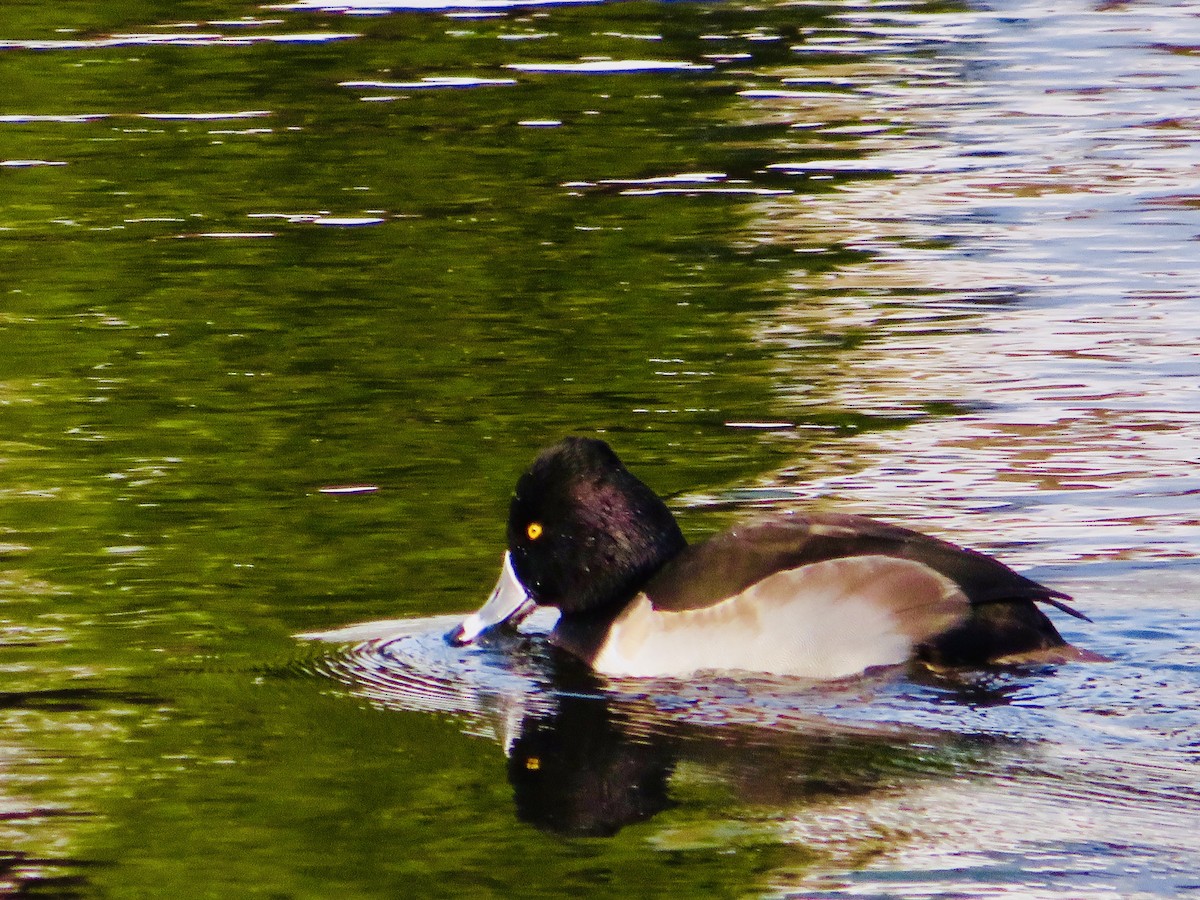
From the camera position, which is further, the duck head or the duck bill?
the duck head

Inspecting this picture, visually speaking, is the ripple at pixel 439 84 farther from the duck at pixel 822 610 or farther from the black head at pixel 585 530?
the duck at pixel 822 610

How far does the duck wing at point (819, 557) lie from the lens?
24.4 feet

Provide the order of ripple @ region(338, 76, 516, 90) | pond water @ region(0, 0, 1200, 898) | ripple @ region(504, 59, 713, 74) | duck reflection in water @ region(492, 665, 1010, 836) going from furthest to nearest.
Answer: ripple @ region(504, 59, 713, 74)
ripple @ region(338, 76, 516, 90)
duck reflection in water @ region(492, 665, 1010, 836)
pond water @ region(0, 0, 1200, 898)

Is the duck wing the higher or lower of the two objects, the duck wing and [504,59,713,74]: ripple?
the lower

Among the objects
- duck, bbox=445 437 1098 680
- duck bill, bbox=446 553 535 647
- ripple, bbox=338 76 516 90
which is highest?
ripple, bbox=338 76 516 90

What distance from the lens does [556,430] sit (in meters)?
10.6

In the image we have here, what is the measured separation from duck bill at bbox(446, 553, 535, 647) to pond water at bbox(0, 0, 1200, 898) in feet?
0.28

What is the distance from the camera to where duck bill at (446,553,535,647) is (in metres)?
8.09

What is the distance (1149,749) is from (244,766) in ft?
8.53

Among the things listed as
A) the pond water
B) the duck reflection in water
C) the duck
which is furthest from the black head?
the duck reflection in water

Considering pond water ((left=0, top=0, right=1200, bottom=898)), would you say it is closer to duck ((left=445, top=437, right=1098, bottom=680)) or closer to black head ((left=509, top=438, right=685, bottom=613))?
duck ((left=445, top=437, right=1098, bottom=680))

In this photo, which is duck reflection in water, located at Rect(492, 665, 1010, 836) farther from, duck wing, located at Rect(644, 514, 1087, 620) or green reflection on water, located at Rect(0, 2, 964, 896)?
duck wing, located at Rect(644, 514, 1087, 620)

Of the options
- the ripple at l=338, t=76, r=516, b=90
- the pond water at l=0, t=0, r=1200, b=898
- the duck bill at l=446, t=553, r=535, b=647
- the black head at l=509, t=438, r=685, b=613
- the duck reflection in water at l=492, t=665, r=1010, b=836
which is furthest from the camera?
the ripple at l=338, t=76, r=516, b=90

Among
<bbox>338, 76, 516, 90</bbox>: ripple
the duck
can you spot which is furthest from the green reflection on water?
the duck
